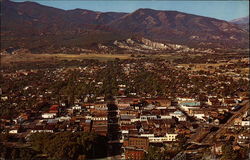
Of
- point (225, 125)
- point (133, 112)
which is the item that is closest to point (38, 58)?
point (133, 112)

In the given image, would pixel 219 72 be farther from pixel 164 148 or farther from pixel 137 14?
pixel 137 14

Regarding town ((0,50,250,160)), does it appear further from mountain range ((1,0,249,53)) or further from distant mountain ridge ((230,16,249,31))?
distant mountain ridge ((230,16,249,31))

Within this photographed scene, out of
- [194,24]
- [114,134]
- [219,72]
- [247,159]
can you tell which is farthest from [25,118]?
[194,24]

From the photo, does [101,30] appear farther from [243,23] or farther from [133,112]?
[133,112]

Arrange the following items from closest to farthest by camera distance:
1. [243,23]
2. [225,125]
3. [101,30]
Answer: [225,125] < [101,30] < [243,23]

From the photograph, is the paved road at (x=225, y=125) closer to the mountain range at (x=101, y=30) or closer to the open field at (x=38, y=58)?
the open field at (x=38, y=58)

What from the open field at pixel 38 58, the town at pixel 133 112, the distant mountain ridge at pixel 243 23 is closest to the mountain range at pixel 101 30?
the distant mountain ridge at pixel 243 23
